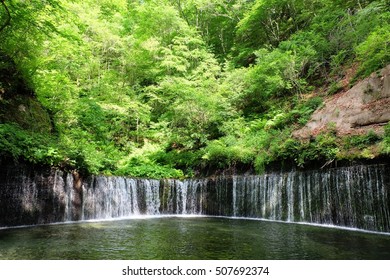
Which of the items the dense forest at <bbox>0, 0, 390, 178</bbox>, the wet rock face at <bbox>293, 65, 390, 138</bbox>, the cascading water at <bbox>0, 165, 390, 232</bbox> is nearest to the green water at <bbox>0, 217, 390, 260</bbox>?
the cascading water at <bbox>0, 165, 390, 232</bbox>

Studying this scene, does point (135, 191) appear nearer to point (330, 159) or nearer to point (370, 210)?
point (330, 159)

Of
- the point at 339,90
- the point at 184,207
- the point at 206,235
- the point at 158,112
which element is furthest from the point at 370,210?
the point at 158,112

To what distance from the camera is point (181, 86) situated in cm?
1731

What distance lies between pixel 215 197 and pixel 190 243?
7225mm

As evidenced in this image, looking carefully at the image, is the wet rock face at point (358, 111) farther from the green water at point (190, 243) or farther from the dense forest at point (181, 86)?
the green water at point (190, 243)

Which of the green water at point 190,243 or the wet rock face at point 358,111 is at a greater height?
the wet rock face at point 358,111

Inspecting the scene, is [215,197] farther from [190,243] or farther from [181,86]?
[190,243]

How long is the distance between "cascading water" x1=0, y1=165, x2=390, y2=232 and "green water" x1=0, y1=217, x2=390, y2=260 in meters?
1.04

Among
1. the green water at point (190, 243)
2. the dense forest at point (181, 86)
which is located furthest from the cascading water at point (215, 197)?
the green water at point (190, 243)

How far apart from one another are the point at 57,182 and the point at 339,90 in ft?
40.6

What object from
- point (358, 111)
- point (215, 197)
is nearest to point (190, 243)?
point (215, 197)

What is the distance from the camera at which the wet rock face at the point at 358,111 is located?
10.7 metres

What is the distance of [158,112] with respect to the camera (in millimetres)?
Result: 22594

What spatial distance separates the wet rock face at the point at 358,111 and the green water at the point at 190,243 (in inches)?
163
